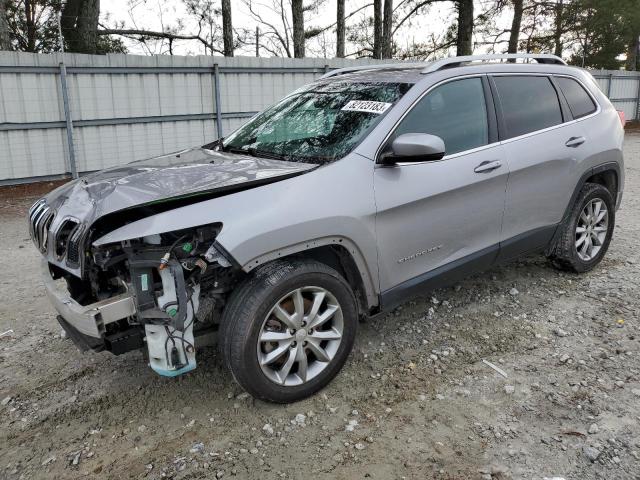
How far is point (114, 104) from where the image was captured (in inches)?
407

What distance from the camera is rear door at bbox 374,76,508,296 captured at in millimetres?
3406


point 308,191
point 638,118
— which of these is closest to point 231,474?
point 308,191

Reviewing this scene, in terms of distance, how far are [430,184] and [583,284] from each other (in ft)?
7.18

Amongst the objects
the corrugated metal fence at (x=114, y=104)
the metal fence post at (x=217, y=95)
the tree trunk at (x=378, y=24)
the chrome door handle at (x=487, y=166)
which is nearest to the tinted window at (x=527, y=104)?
the chrome door handle at (x=487, y=166)

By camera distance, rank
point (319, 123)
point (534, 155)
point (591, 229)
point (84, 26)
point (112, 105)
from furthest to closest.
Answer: point (84, 26)
point (112, 105)
point (591, 229)
point (534, 155)
point (319, 123)

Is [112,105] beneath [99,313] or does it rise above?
above

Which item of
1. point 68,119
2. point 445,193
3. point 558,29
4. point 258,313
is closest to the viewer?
point 258,313

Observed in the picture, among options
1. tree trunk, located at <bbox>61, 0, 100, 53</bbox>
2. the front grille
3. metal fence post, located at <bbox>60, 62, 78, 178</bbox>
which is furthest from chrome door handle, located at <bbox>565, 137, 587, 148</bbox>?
tree trunk, located at <bbox>61, 0, 100, 53</bbox>

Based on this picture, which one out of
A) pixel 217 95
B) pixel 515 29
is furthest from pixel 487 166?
pixel 515 29

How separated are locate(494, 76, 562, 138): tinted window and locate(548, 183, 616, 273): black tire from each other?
723 mm

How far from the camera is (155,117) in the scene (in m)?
10.8

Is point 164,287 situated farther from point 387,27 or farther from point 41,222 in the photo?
point 387,27

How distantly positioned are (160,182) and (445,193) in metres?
1.76

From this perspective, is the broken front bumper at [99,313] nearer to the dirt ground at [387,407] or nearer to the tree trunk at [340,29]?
the dirt ground at [387,407]
